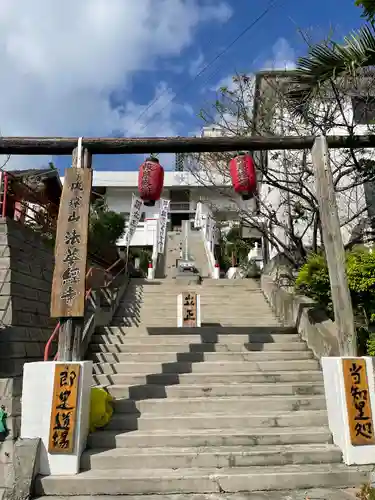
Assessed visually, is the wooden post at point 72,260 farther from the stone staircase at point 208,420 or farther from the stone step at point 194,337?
the stone step at point 194,337

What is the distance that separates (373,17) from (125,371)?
277 inches

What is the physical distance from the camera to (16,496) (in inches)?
175

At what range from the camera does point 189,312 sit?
951 centimetres

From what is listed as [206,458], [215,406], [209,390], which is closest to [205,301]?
[209,390]

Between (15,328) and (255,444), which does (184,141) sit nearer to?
(15,328)

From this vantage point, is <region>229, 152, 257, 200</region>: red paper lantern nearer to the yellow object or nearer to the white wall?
the yellow object

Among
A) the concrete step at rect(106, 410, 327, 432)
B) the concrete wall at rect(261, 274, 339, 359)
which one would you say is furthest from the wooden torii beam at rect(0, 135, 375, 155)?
the concrete step at rect(106, 410, 327, 432)

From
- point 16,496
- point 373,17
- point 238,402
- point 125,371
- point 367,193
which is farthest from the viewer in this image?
point 367,193

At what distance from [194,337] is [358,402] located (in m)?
3.69

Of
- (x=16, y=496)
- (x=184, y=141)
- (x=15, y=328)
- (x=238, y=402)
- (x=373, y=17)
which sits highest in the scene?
(x=373, y=17)

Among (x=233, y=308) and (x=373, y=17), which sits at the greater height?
(x=373, y=17)

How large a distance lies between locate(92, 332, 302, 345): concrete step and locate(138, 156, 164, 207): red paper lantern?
9.67ft

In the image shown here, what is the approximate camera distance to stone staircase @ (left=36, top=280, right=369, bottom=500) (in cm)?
456

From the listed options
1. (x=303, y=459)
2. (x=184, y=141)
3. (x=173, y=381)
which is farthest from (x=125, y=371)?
(x=184, y=141)
